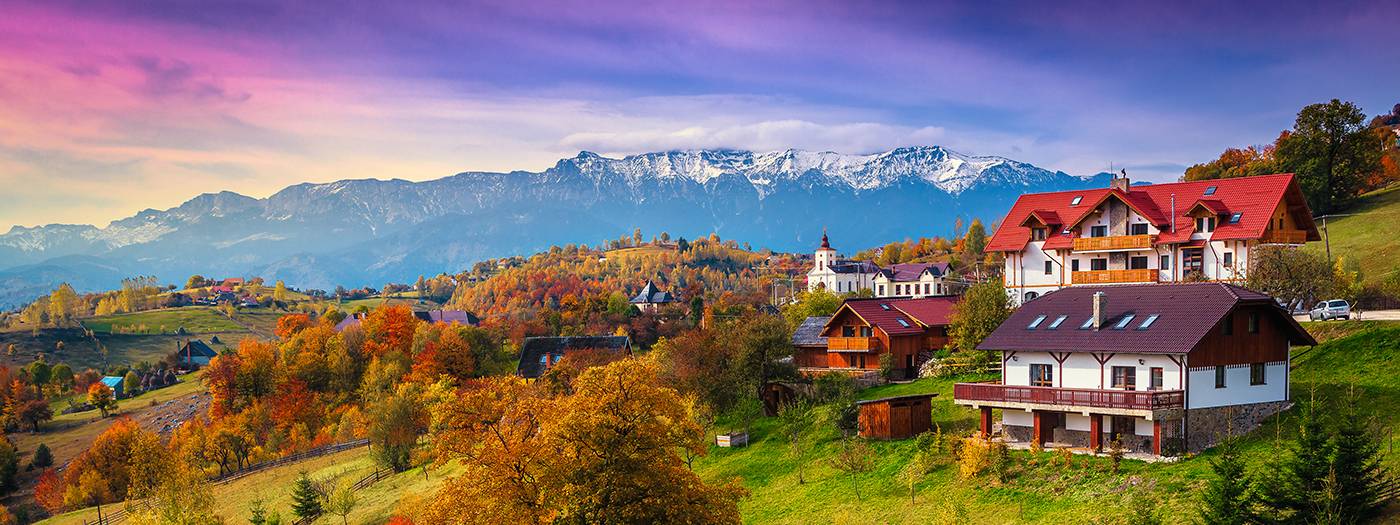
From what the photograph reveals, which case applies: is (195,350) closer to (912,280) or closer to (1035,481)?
(912,280)

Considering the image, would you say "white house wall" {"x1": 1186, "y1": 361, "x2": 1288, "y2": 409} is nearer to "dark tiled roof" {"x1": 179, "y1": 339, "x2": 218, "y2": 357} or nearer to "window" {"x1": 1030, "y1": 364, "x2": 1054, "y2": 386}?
"window" {"x1": 1030, "y1": 364, "x2": 1054, "y2": 386}

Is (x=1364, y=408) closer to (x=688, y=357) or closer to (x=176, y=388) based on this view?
(x=688, y=357)

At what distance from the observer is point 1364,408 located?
113ft

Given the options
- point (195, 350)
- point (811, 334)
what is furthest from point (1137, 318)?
point (195, 350)

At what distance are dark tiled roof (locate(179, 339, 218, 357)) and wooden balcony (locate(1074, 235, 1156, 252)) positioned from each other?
520ft

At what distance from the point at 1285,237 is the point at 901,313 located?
23900 millimetres

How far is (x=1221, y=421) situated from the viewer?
118ft

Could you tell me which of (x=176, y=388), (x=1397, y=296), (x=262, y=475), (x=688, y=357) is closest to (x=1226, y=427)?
(x=1397, y=296)

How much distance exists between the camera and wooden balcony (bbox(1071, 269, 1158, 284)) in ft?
201

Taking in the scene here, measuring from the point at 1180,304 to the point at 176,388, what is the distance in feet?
479

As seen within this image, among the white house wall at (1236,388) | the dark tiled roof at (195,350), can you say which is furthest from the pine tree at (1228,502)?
the dark tiled roof at (195,350)

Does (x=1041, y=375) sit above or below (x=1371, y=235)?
below

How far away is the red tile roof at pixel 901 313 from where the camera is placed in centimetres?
6347

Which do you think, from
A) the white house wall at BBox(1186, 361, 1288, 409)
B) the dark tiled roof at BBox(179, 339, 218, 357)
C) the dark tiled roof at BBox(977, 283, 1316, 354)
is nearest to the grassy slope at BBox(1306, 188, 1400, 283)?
the white house wall at BBox(1186, 361, 1288, 409)
